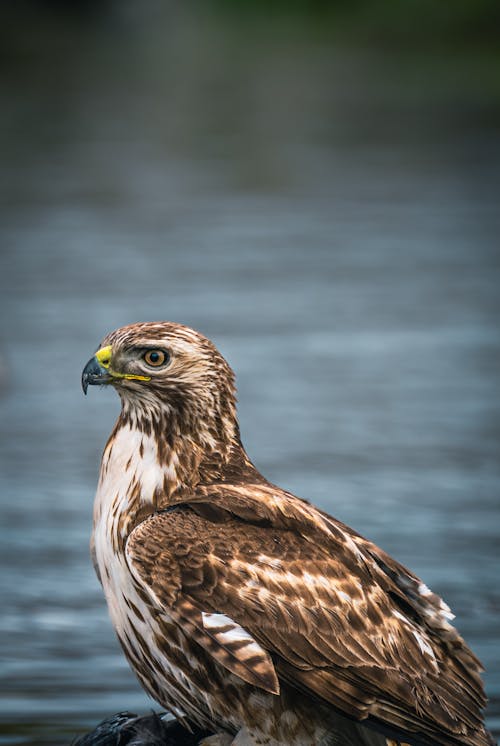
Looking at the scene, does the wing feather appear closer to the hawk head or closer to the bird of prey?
the bird of prey

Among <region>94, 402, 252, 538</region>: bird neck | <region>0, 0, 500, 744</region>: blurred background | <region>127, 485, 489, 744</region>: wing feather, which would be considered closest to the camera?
<region>127, 485, 489, 744</region>: wing feather

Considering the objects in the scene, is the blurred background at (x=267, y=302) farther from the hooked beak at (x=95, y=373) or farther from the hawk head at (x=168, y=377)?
the hooked beak at (x=95, y=373)

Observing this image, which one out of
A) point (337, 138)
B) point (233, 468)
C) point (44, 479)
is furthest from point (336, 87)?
point (233, 468)

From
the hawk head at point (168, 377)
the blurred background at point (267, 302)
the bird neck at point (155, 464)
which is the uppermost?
the blurred background at point (267, 302)

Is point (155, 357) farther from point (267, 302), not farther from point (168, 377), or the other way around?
point (267, 302)

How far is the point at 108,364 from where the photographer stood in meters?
6.55

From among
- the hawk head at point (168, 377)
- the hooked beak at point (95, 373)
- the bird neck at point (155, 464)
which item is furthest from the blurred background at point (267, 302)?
the hooked beak at point (95, 373)

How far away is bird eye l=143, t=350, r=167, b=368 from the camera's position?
21.5 feet

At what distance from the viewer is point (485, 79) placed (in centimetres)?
4072

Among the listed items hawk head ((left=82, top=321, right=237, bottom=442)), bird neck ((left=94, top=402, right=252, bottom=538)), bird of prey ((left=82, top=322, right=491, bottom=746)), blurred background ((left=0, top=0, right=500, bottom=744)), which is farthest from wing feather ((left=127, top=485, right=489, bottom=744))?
blurred background ((left=0, top=0, right=500, bottom=744))

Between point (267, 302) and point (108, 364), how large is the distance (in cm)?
1115

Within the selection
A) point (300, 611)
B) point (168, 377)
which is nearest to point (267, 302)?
point (168, 377)

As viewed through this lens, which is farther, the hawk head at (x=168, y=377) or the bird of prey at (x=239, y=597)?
the hawk head at (x=168, y=377)

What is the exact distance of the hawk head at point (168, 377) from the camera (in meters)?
6.54
